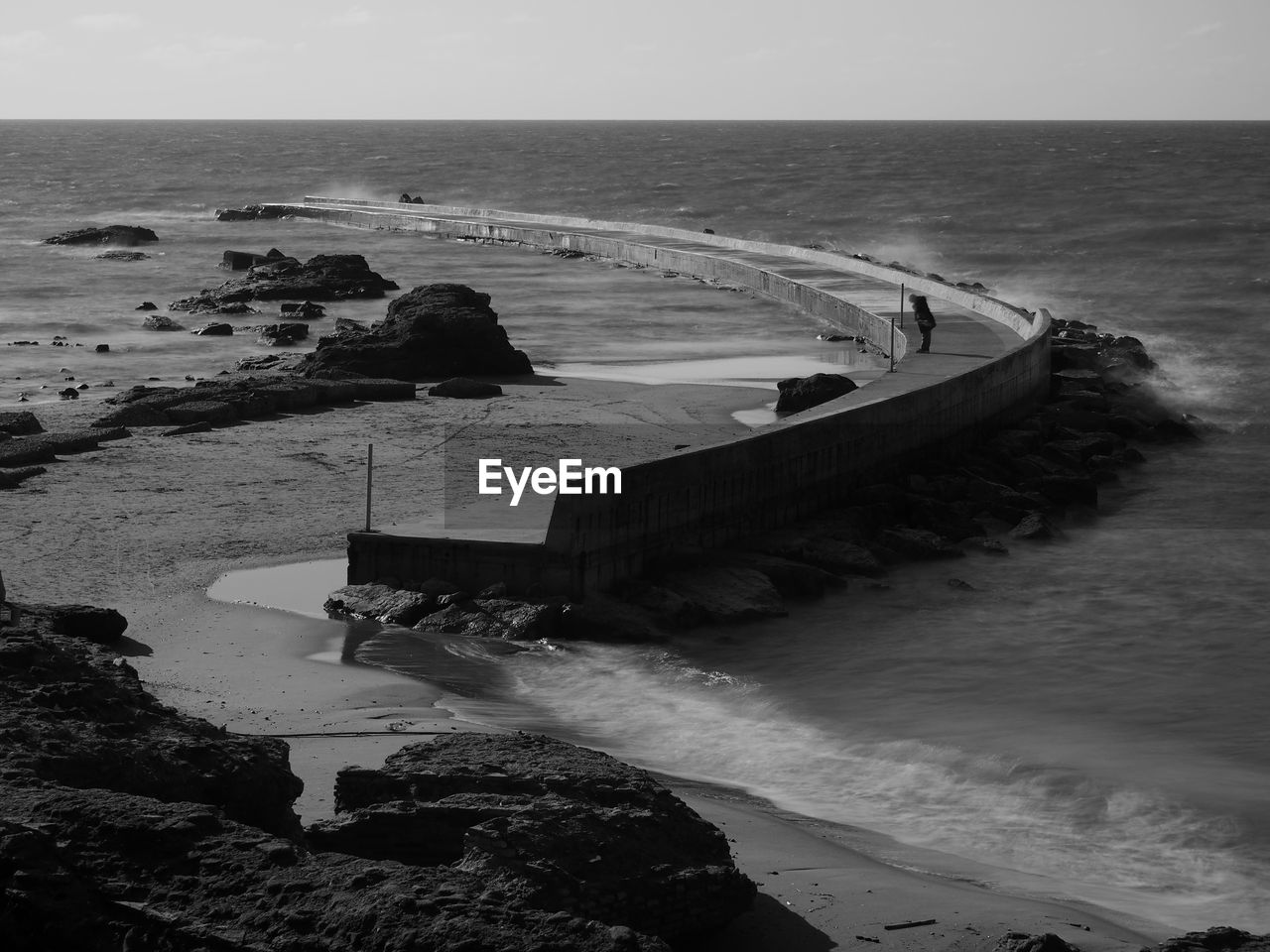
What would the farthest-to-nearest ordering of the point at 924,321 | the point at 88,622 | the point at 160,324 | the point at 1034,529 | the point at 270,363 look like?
1. the point at 160,324
2. the point at 270,363
3. the point at 924,321
4. the point at 1034,529
5. the point at 88,622

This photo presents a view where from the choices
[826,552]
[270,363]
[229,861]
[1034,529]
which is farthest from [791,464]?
[270,363]

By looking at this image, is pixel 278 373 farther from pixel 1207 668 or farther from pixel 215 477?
pixel 1207 668

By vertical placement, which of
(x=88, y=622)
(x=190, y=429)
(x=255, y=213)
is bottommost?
(x=88, y=622)

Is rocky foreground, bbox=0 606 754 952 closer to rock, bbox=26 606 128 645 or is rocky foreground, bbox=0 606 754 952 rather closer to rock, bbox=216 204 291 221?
rock, bbox=26 606 128 645

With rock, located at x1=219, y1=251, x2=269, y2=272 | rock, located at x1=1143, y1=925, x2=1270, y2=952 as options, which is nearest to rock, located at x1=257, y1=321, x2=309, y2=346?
rock, located at x1=219, y1=251, x2=269, y2=272

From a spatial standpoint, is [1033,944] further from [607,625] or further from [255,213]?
[255,213]

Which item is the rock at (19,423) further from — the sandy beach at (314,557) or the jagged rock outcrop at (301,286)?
the jagged rock outcrop at (301,286)
